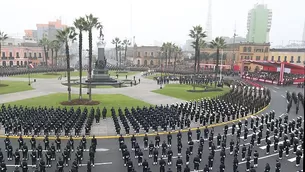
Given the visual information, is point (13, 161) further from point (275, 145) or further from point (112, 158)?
point (275, 145)

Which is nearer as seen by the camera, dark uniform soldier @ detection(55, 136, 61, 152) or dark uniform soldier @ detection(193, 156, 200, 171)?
dark uniform soldier @ detection(193, 156, 200, 171)

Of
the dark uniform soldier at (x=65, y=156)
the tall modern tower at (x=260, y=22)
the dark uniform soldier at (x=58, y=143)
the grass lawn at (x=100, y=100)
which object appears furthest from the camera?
the tall modern tower at (x=260, y=22)

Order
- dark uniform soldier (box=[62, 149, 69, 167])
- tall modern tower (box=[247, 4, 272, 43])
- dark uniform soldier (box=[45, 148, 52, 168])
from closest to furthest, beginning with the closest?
1. dark uniform soldier (box=[62, 149, 69, 167])
2. dark uniform soldier (box=[45, 148, 52, 168])
3. tall modern tower (box=[247, 4, 272, 43])

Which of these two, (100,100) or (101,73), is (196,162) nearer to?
(100,100)

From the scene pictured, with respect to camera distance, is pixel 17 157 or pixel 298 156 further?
pixel 298 156

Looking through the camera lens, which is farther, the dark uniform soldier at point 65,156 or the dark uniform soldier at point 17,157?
the dark uniform soldier at point 65,156

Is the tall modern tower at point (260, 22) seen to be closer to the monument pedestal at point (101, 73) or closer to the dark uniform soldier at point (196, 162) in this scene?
the monument pedestal at point (101, 73)

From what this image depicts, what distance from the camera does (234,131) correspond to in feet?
77.4

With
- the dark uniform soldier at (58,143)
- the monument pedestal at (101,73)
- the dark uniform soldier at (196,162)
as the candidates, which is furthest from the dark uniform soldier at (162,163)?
the monument pedestal at (101,73)

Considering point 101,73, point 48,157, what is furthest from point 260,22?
point 48,157

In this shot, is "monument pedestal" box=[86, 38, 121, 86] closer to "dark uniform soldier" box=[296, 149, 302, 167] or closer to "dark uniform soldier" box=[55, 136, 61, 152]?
"dark uniform soldier" box=[55, 136, 61, 152]

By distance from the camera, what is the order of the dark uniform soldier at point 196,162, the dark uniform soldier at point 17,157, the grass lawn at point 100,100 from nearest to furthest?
the dark uniform soldier at point 196,162, the dark uniform soldier at point 17,157, the grass lawn at point 100,100

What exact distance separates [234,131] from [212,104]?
27.5ft

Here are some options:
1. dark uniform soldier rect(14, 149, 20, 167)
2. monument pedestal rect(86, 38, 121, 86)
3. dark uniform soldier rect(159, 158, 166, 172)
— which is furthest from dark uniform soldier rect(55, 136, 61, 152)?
monument pedestal rect(86, 38, 121, 86)
